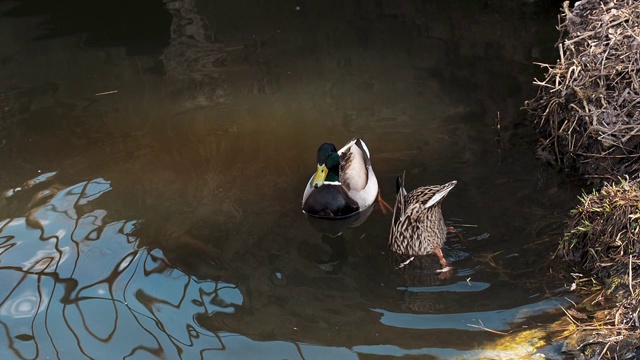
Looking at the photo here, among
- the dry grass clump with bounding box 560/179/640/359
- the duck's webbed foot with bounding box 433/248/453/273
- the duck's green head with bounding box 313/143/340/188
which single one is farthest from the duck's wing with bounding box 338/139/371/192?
the dry grass clump with bounding box 560/179/640/359

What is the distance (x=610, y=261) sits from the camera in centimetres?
476

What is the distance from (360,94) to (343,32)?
1631mm

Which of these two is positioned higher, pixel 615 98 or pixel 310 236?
pixel 615 98

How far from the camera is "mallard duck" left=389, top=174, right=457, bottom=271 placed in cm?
550

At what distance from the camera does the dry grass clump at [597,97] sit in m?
5.68

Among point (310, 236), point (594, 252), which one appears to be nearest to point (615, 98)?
point (594, 252)

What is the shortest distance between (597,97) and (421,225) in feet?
5.22

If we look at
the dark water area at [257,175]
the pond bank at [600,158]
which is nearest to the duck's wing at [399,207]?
the dark water area at [257,175]

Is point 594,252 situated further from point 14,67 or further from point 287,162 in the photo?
point 14,67

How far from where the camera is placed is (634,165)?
5.52m

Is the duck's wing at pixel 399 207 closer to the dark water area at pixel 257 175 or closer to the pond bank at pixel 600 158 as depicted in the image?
the dark water area at pixel 257 175

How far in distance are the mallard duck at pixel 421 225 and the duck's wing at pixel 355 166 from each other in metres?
0.87

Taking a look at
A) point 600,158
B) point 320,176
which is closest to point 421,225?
point 320,176

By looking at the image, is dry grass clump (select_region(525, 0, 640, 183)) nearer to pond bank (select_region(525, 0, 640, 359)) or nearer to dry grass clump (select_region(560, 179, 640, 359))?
pond bank (select_region(525, 0, 640, 359))
